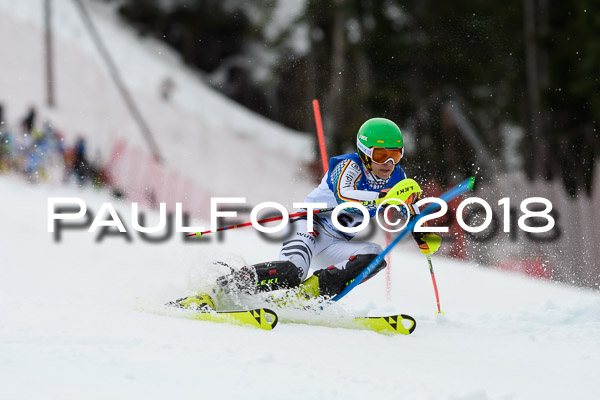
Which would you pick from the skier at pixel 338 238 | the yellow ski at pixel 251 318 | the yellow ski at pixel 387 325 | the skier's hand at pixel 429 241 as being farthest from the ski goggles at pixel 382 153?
the yellow ski at pixel 251 318

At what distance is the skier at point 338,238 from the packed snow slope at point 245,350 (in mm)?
329

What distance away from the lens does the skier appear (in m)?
5.05

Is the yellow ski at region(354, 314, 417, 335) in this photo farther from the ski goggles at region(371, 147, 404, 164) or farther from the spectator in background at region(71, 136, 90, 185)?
the spectator in background at region(71, 136, 90, 185)

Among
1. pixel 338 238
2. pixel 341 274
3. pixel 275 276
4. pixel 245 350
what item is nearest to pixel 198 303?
pixel 275 276

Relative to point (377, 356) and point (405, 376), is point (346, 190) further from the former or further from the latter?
point (405, 376)

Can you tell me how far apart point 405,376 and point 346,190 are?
A: 1812 millimetres

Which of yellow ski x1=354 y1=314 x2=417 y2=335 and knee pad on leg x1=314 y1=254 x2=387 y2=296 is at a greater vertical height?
knee pad on leg x1=314 y1=254 x2=387 y2=296

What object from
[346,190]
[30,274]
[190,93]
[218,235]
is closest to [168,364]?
[346,190]

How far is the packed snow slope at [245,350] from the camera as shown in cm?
316

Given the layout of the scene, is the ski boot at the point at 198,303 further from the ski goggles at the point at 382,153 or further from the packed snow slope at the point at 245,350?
the ski goggles at the point at 382,153

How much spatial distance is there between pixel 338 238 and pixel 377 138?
77cm

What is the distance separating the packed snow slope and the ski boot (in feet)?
0.62

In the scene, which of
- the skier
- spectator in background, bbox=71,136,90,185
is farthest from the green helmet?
spectator in background, bbox=71,136,90,185

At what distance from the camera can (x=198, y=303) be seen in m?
4.91
